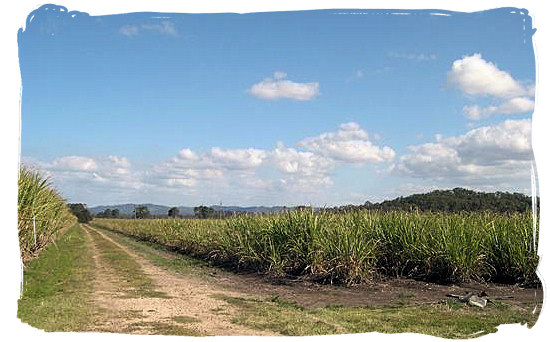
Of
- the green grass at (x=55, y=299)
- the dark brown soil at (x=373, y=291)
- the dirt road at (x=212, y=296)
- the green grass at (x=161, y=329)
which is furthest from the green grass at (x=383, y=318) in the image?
the green grass at (x=55, y=299)

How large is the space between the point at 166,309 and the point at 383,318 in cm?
285

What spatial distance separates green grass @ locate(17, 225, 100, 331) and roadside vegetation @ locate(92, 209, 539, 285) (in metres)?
5.17

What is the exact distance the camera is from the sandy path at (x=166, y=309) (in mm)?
5289

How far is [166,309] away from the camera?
6961 mm

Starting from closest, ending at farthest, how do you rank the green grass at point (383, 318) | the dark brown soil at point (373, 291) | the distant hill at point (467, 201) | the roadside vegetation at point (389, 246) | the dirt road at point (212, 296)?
the green grass at point (383, 318) → the dirt road at point (212, 296) → the distant hill at point (467, 201) → the dark brown soil at point (373, 291) → the roadside vegetation at point (389, 246)

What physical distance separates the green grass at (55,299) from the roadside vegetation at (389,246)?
17.0 ft

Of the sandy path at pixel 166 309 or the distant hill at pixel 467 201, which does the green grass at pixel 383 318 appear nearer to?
the sandy path at pixel 166 309

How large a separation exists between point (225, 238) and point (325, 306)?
8250 millimetres

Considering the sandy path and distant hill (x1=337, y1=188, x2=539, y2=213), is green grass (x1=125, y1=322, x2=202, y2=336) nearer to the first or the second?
the sandy path

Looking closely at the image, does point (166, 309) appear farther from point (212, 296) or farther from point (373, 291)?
point (373, 291)

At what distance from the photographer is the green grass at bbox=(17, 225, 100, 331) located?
187 inches

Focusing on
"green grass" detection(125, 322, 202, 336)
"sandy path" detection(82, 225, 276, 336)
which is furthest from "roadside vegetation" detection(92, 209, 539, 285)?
"green grass" detection(125, 322, 202, 336)

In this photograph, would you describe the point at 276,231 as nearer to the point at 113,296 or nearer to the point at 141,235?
the point at 113,296

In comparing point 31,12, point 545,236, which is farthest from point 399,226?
point 31,12
